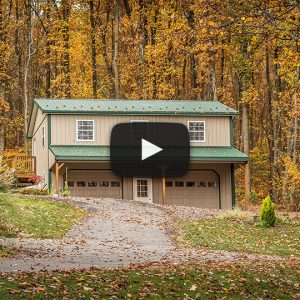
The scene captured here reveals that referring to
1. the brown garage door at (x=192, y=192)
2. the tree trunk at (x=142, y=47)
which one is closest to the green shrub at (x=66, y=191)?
the brown garage door at (x=192, y=192)

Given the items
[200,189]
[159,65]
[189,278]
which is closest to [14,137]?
[159,65]

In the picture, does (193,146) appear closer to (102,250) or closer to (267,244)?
(267,244)

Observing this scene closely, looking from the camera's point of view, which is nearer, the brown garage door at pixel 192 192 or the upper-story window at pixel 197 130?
the brown garage door at pixel 192 192

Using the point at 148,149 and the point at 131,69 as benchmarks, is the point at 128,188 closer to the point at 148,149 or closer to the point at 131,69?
the point at 148,149

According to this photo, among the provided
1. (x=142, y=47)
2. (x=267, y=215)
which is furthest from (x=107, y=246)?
(x=142, y=47)

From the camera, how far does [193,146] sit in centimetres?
3459

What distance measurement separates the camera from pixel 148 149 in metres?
33.6

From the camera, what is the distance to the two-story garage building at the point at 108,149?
3328cm

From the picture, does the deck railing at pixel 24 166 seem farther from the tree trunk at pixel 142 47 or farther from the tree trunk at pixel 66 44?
the tree trunk at pixel 142 47

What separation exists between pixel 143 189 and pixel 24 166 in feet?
23.0

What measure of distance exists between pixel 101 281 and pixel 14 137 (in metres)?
40.8

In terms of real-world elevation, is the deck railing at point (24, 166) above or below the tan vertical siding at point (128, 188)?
above

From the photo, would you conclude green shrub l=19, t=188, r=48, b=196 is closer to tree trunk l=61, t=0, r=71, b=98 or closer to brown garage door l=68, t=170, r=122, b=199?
brown garage door l=68, t=170, r=122, b=199
